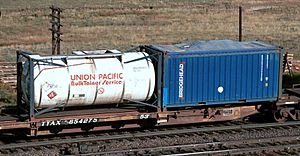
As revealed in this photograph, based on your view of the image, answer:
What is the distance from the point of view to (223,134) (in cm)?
2288

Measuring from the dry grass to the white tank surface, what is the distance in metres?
22.5

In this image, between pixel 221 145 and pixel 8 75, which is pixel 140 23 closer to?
pixel 8 75

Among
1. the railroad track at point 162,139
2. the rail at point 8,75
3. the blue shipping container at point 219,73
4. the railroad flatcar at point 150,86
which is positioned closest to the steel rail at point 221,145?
the railroad track at point 162,139

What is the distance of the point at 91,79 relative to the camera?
21.5 metres

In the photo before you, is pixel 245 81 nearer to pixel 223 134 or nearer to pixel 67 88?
pixel 223 134

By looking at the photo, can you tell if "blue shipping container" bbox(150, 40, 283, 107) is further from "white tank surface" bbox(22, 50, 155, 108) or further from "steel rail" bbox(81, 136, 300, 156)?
"steel rail" bbox(81, 136, 300, 156)

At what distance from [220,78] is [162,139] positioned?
11.0 ft

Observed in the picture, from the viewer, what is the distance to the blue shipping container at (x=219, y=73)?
22703 mm

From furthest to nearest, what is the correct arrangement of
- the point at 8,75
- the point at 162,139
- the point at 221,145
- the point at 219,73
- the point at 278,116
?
the point at 8,75, the point at 278,116, the point at 219,73, the point at 162,139, the point at 221,145

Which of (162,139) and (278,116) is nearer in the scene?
(162,139)

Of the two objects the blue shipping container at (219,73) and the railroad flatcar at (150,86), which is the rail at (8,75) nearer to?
the railroad flatcar at (150,86)

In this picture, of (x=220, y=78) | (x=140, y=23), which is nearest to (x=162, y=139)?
(x=220, y=78)

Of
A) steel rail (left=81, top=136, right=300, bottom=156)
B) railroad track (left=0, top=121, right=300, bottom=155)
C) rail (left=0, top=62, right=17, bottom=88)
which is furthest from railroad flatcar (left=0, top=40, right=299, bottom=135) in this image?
rail (left=0, top=62, right=17, bottom=88)

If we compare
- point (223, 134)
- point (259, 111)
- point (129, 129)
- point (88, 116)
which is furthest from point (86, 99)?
point (259, 111)
